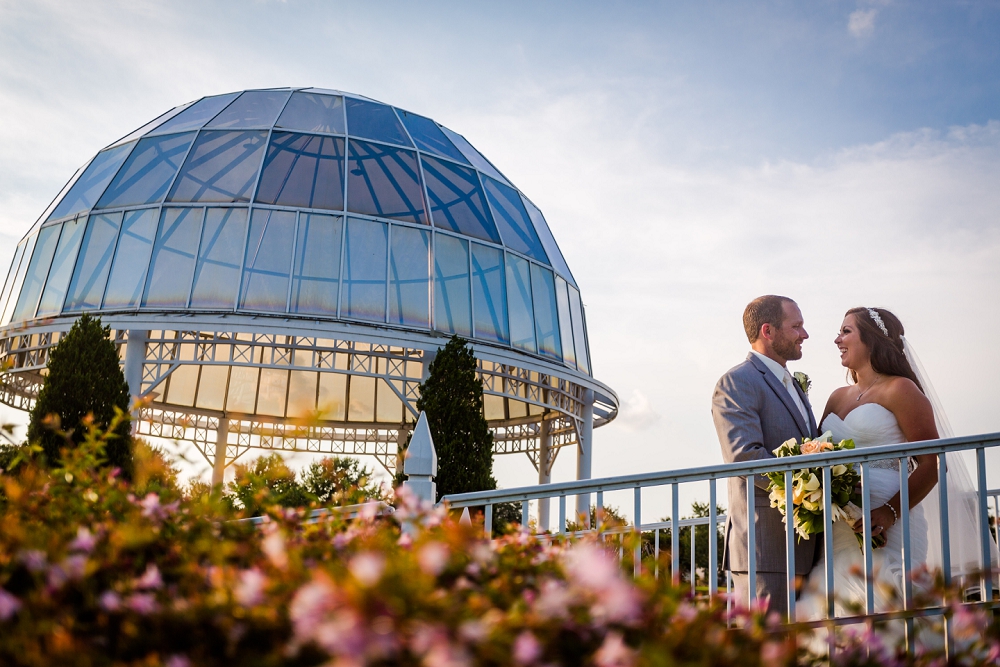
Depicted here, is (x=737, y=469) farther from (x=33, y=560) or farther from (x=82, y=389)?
(x=82, y=389)

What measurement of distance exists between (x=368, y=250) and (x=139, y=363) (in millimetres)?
4852

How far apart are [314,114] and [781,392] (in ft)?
49.3

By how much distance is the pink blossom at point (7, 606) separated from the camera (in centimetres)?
182

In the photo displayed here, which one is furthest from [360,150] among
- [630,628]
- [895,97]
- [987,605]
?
[630,628]

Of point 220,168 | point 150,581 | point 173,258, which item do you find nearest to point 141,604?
point 150,581

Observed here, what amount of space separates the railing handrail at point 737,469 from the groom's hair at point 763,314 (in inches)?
55.3

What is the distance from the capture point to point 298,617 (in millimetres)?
1682

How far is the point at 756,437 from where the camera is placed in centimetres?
554

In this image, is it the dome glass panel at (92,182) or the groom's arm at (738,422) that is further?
the dome glass panel at (92,182)

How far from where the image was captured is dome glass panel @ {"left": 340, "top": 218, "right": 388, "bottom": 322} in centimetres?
1562

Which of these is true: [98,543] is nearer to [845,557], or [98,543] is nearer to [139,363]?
[845,557]

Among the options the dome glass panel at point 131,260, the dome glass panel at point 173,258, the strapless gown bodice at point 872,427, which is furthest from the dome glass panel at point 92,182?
the strapless gown bodice at point 872,427

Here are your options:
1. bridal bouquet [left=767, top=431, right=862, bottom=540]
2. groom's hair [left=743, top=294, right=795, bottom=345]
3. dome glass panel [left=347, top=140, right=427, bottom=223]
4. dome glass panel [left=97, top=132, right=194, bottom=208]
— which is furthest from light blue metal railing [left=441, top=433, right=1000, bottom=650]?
dome glass panel [left=97, top=132, right=194, bottom=208]

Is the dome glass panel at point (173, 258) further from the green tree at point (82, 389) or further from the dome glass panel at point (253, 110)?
the dome glass panel at point (253, 110)
